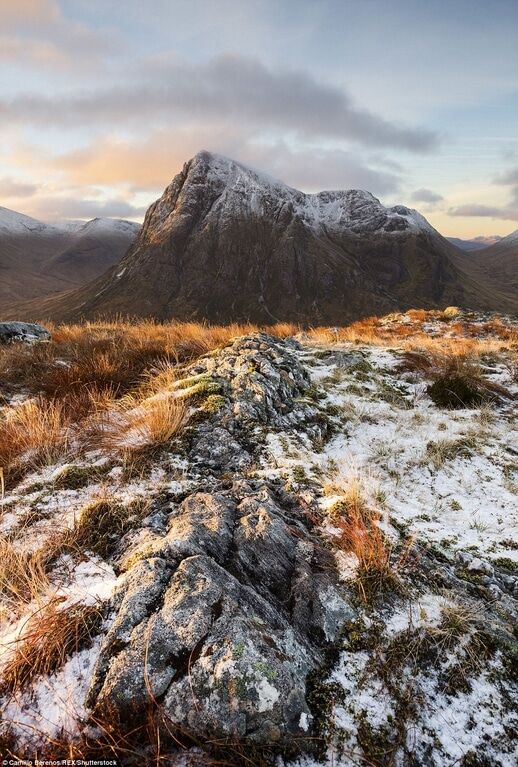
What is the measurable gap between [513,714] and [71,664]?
2607 mm

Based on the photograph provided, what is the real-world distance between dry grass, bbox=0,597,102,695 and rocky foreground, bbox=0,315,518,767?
0.15ft

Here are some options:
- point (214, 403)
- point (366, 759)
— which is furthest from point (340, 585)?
point (214, 403)

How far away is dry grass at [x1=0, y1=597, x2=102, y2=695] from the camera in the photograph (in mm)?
2160

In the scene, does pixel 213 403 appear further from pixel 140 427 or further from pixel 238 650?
pixel 238 650

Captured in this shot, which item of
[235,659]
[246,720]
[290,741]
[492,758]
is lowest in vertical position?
[492,758]

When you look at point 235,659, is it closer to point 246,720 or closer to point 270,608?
point 246,720

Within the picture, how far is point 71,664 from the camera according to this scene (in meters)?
2.23

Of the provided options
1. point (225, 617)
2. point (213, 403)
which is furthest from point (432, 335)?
point (225, 617)

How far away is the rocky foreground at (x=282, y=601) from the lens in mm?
1989

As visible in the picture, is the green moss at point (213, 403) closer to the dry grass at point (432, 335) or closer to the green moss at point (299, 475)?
the green moss at point (299, 475)

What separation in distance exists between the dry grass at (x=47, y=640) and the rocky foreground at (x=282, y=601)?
0.15ft

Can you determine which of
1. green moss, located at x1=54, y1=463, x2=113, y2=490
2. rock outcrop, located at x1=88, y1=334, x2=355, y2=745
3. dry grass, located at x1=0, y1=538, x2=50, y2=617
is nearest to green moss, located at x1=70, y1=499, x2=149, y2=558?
rock outcrop, located at x1=88, y1=334, x2=355, y2=745

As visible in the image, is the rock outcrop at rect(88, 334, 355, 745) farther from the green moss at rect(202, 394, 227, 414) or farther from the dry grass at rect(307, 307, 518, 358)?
the dry grass at rect(307, 307, 518, 358)

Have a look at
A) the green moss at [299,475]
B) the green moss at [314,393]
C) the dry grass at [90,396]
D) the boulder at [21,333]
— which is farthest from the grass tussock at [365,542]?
the boulder at [21,333]
